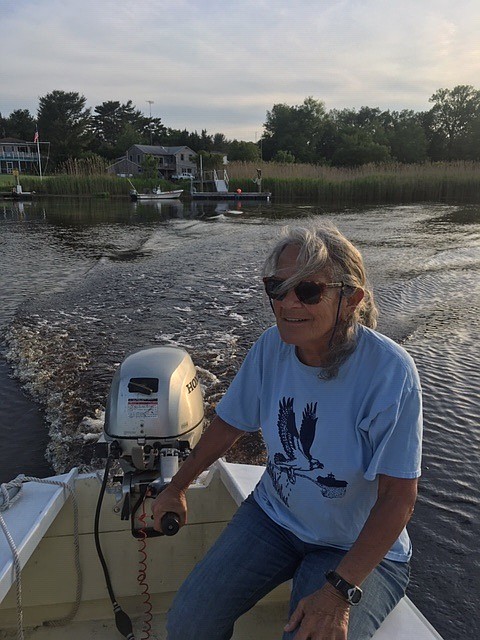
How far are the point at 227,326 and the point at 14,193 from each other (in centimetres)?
3506

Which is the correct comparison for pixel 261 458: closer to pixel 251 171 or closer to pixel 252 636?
pixel 252 636

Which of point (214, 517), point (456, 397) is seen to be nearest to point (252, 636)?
point (214, 517)

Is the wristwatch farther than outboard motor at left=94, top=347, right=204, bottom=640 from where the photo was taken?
No

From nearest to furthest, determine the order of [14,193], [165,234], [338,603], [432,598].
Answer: [338,603], [432,598], [165,234], [14,193]

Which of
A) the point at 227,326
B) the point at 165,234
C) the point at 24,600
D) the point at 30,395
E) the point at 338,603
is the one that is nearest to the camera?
the point at 338,603

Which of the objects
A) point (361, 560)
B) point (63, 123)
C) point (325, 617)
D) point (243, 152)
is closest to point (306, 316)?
point (361, 560)

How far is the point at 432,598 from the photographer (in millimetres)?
2721

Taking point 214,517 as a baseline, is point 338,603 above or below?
above

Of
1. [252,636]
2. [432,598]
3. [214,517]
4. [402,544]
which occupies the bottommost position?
[432,598]

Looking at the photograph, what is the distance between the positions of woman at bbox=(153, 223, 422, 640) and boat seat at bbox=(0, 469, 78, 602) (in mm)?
542

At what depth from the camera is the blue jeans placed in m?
1.48

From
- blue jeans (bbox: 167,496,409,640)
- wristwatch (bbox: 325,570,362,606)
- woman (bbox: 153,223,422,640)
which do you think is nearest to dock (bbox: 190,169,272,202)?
woman (bbox: 153,223,422,640)

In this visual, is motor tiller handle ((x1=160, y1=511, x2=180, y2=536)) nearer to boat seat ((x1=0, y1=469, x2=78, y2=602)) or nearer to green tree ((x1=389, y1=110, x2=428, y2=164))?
boat seat ((x1=0, y1=469, x2=78, y2=602))

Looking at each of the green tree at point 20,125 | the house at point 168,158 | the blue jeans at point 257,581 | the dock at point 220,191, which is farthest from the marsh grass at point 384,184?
the green tree at point 20,125
